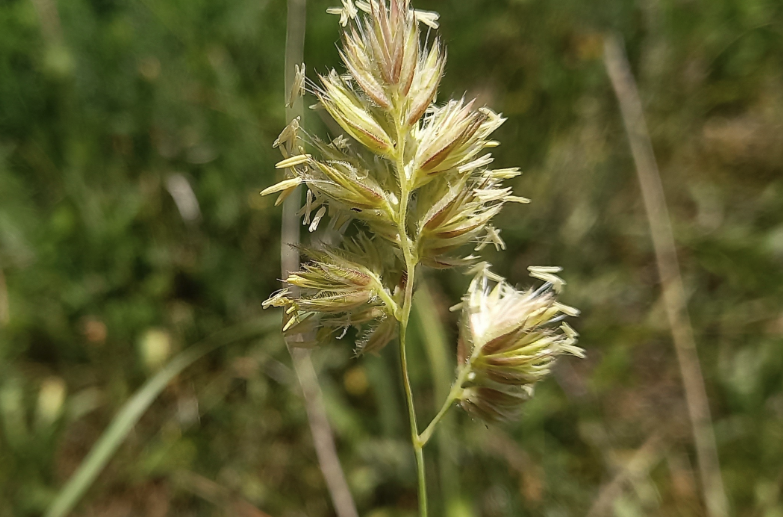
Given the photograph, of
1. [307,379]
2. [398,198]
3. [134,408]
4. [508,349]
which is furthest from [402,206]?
[307,379]

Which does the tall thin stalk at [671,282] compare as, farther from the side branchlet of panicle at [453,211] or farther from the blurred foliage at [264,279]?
the side branchlet of panicle at [453,211]

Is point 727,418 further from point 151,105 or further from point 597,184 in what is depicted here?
point 151,105

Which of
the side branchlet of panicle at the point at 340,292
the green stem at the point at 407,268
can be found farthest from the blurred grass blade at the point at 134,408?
the green stem at the point at 407,268

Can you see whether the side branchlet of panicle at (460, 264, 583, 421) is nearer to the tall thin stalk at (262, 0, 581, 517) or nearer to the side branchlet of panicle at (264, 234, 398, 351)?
the tall thin stalk at (262, 0, 581, 517)

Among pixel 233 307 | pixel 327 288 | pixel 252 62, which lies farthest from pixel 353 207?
pixel 252 62

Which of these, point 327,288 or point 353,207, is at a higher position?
point 353,207

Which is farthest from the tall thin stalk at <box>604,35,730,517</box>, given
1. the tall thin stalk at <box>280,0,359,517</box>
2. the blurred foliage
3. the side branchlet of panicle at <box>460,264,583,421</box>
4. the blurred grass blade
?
the blurred grass blade
